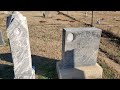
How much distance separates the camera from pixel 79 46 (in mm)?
6395

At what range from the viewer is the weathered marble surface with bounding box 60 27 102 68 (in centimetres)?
625

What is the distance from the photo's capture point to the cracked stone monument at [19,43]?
5441mm

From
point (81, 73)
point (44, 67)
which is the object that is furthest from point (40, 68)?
point (81, 73)

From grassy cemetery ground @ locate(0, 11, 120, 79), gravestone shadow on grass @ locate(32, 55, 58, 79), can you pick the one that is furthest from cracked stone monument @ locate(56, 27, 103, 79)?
grassy cemetery ground @ locate(0, 11, 120, 79)

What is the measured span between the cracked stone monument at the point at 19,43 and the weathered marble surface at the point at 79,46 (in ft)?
3.88

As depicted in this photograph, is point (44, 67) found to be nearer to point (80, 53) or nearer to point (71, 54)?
point (71, 54)

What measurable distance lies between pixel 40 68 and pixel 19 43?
1694mm

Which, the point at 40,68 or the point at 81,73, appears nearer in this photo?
the point at 81,73

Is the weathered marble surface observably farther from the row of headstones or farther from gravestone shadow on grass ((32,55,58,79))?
gravestone shadow on grass ((32,55,58,79))

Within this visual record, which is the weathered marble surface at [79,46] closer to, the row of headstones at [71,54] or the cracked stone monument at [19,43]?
the row of headstones at [71,54]

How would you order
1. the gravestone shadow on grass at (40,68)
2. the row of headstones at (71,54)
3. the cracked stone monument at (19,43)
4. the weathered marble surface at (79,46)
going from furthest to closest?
the gravestone shadow on grass at (40,68), the weathered marble surface at (79,46), the row of headstones at (71,54), the cracked stone monument at (19,43)

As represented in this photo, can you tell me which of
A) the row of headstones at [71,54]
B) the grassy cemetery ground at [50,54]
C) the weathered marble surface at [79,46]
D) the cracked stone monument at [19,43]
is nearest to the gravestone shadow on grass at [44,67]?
the grassy cemetery ground at [50,54]

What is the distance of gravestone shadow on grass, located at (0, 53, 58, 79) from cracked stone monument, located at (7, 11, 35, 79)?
53 centimetres
